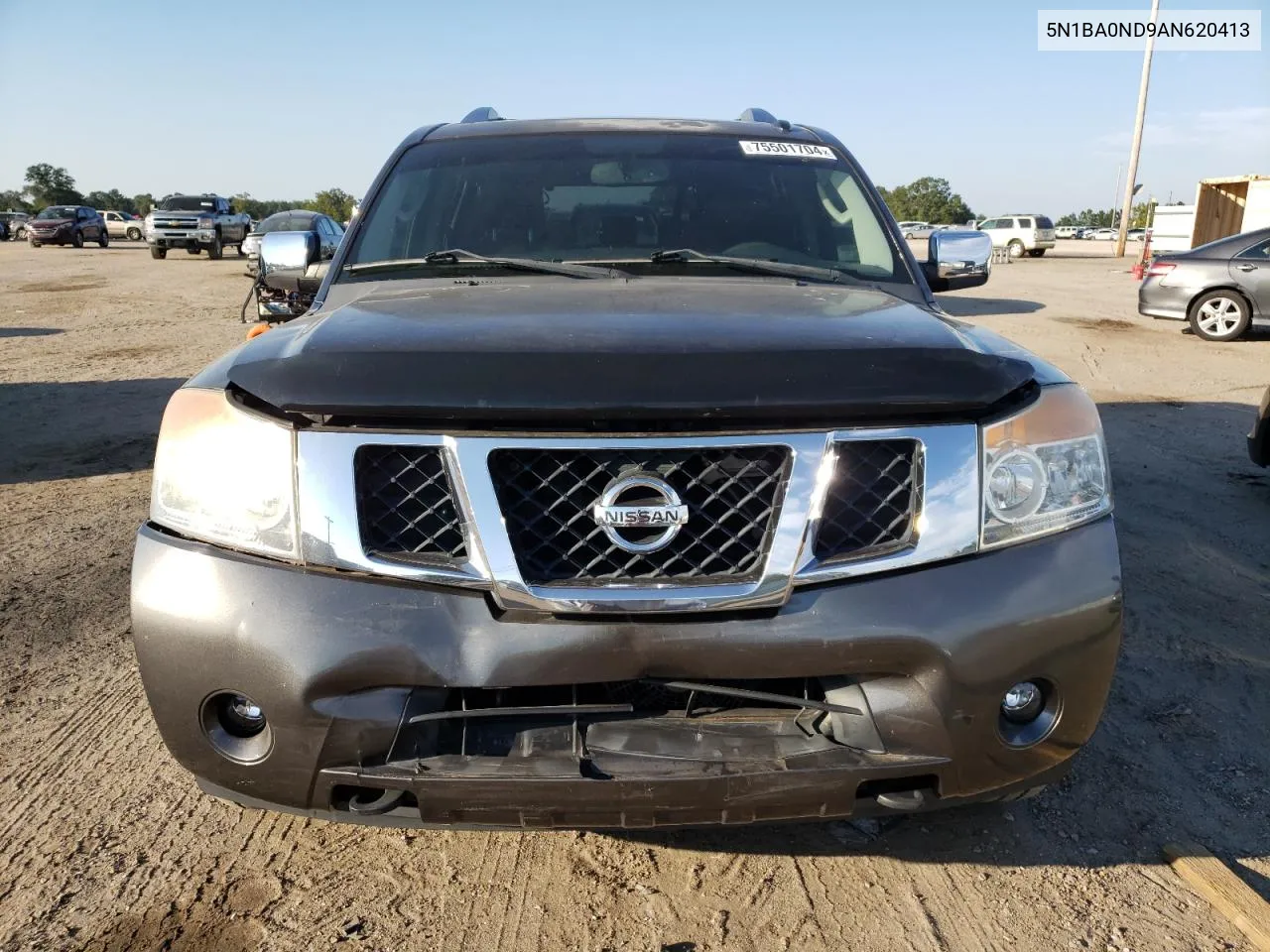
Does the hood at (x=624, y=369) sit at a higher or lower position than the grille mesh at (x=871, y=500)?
higher

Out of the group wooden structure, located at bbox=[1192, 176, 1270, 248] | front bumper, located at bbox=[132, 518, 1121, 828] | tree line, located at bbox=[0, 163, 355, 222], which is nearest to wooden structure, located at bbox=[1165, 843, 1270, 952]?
front bumper, located at bbox=[132, 518, 1121, 828]

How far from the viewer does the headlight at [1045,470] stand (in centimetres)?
194

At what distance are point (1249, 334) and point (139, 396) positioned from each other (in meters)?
13.1

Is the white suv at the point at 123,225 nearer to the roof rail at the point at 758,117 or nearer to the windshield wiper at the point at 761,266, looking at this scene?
the roof rail at the point at 758,117

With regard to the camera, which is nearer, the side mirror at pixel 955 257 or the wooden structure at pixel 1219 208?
the side mirror at pixel 955 257

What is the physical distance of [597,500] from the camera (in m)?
1.83

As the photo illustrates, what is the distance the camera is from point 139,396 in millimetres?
8234

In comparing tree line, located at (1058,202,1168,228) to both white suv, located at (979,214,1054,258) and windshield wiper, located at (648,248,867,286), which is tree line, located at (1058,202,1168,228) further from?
windshield wiper, located at (648,248,867,286)

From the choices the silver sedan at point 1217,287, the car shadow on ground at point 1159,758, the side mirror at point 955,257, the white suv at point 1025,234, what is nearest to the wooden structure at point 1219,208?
the white suv at point 1025,234

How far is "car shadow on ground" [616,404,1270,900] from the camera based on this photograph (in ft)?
7.91

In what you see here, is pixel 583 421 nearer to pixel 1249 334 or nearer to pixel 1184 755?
pixel 1184 755

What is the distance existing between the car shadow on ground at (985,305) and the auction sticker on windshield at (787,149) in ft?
41.2

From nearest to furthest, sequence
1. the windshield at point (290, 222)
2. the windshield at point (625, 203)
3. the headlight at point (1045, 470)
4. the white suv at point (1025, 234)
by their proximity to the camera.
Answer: the headlight at point (1045, 470), the windshield at point (625, 203), the windshield at point (290, 222), the white suv at point (1025, 234)

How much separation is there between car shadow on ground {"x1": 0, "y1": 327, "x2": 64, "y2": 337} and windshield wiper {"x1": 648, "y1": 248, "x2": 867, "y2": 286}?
39.6 feet
